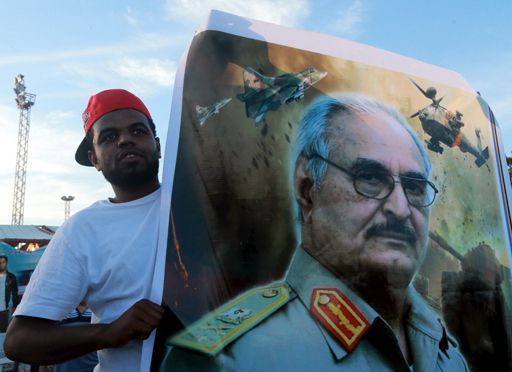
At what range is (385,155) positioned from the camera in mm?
1412

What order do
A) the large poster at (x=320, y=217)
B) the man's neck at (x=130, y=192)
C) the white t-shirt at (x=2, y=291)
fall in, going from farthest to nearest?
1. the white t-shirt at (x=2, y=291)
2. the man's neck at (x=130, y=192)
3. the large poster at (x=320, y=217)

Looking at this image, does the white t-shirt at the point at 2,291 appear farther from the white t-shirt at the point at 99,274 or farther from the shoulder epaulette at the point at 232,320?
the shoulder epaulette at the point at 232,320

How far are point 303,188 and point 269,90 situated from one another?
10.8 inches

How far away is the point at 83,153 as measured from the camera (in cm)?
133

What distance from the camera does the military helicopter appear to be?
5.25 feet

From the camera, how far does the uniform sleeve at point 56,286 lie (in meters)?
1.02

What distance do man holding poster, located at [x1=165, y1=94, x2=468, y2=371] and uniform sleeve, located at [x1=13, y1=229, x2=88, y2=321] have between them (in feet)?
0.79

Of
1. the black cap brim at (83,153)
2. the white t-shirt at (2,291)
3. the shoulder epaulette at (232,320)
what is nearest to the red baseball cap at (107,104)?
the black cap brim at (83,153)

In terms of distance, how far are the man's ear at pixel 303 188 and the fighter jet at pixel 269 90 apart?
16cm

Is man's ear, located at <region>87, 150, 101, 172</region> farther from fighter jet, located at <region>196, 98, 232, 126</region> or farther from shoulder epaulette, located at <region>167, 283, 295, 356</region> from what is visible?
shoulder epaulette, located at <region>167, 283, 295, 356</region>

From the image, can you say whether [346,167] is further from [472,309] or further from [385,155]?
[472,309]

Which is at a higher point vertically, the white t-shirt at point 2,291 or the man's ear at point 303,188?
the man's ear at point 303,188

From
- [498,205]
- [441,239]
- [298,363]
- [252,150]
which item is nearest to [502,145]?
[498,205]

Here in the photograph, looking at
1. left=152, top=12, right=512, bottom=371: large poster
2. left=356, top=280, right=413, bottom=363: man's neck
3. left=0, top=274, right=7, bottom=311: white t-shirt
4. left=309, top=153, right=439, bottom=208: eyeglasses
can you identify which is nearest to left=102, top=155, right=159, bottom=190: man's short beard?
left=152, top=12, right=512, bottom=371: large poster
